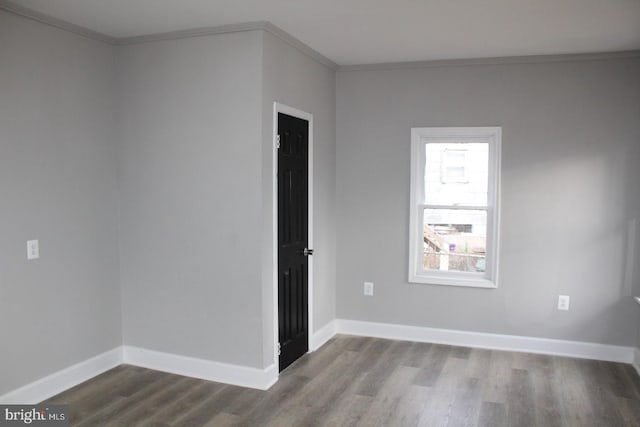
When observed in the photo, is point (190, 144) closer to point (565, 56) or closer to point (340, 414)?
point (340, 414)

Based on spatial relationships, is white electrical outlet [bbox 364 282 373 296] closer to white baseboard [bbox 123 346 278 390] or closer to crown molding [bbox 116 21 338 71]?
white baseboard [bbox 123 346 278 390]

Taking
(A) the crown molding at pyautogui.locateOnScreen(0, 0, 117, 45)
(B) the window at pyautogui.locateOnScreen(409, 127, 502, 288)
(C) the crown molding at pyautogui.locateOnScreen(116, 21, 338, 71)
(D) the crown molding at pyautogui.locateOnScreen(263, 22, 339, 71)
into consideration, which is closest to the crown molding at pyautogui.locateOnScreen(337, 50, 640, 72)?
(D) the crown molding at pyautogui.locateOnScreen(263, 22, 339, 71)

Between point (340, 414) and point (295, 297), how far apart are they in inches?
45.5

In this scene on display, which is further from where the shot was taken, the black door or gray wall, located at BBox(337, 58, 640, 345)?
gray wall, located at BBox(337, 58, 640, 345)

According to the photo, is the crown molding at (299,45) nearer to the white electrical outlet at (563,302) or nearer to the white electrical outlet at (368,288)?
the white electrical outlet at (368,288)

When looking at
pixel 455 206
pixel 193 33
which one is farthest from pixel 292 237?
pixel 193 33

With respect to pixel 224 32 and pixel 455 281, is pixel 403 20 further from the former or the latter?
pixel 455 281

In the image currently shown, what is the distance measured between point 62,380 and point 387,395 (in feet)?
7.13

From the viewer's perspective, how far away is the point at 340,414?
340 cm

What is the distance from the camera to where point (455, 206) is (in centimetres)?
481

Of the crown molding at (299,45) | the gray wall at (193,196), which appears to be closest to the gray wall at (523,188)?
the crown molding at (299,45)

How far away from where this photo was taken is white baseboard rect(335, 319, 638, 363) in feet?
14.6

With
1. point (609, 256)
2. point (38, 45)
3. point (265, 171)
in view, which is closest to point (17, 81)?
point (38, 45)

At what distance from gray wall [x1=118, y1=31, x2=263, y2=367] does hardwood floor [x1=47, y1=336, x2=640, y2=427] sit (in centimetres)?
35
